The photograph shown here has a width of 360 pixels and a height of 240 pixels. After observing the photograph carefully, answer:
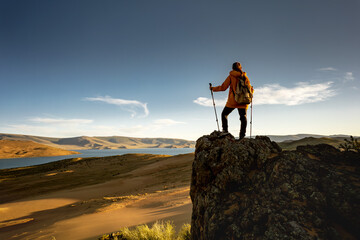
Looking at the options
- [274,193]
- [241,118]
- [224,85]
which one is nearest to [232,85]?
[224,85]

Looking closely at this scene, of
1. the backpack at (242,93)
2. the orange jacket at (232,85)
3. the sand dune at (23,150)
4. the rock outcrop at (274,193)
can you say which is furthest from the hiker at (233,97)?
the sand dune at (23,150)

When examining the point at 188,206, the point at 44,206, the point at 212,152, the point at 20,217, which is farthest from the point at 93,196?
the point at 212,152

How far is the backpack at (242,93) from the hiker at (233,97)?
123 millimetres

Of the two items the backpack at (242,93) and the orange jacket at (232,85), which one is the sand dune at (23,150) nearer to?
the orange jacket at (232,85)

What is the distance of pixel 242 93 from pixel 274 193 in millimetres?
2807

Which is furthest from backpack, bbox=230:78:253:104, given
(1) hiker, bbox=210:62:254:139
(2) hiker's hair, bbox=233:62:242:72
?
(2) hiker's hair, bbox=233:62:242:72

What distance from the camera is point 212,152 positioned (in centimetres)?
406

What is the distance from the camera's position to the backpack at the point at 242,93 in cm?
499

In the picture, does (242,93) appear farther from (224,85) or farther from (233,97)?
(224,85)

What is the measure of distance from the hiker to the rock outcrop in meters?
1.34

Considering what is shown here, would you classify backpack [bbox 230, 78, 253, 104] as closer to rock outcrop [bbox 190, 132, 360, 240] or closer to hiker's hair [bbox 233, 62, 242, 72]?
hiker's hair [bbox 233, 62, 242, 72]

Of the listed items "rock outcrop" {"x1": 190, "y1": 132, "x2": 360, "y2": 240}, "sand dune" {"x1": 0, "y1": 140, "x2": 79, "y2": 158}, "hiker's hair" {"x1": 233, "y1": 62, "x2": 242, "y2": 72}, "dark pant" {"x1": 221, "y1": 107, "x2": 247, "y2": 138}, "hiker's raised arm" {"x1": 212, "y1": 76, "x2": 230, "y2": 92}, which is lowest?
"sand dune" {"x1": 0, "y1": 140, "x2": 79, "y2": 158}

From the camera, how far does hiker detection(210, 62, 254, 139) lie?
5.13 meters

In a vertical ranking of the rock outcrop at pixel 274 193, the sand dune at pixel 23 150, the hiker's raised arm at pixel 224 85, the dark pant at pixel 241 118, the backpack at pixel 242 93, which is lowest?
the sand dune at pixel 23 150
